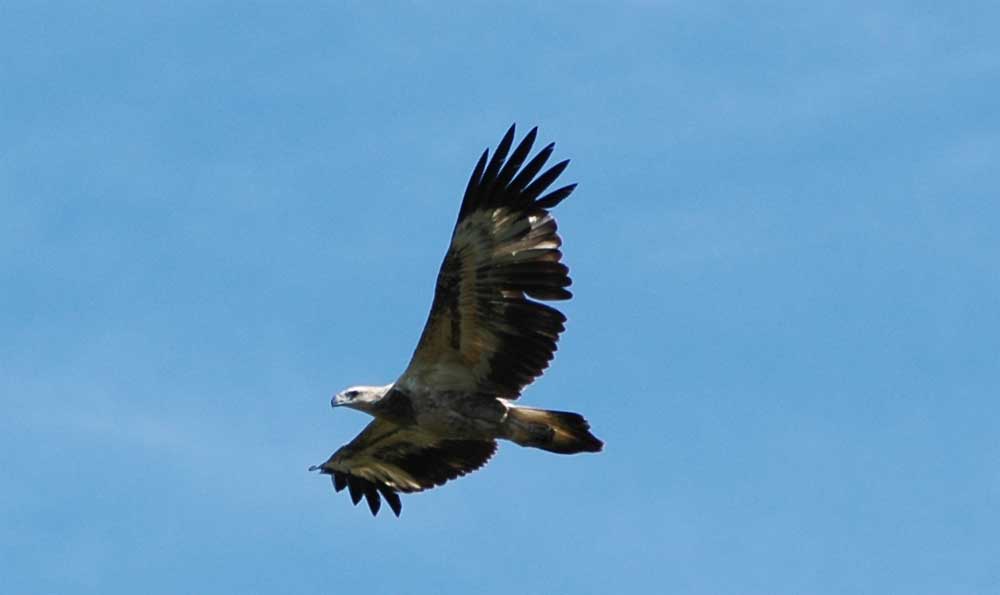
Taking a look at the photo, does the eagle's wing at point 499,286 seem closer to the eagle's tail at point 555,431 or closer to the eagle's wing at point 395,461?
the eagle's tail at point 555,431

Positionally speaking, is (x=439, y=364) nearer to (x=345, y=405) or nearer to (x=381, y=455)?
(x=345, y=405)

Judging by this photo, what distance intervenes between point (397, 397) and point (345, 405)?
1.84 ft

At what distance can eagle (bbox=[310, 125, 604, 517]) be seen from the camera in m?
21.3

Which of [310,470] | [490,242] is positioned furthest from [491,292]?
[310,470]

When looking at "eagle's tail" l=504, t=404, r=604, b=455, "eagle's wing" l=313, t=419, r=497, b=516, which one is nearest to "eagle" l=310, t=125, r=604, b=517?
"eagle's tail" l=504, t=404, r=604, b=455

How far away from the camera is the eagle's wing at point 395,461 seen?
2364 cm

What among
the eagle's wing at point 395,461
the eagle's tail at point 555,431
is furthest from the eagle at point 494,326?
the eagle's wing at point 395,461

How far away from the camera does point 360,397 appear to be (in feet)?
71.7

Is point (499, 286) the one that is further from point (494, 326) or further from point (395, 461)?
point (395, 461)

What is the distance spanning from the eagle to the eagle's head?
0.01 metres

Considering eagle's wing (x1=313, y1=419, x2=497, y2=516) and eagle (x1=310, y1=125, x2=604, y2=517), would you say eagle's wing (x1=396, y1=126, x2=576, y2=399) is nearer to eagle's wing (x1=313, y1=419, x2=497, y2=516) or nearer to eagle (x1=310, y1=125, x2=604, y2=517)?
eagle (x1=310, y1=125, x2=604, y2=517)

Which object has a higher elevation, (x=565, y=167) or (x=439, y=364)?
(x=565, y=167)

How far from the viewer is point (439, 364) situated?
2178cm

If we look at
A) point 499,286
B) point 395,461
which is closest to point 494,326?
point 499,286
